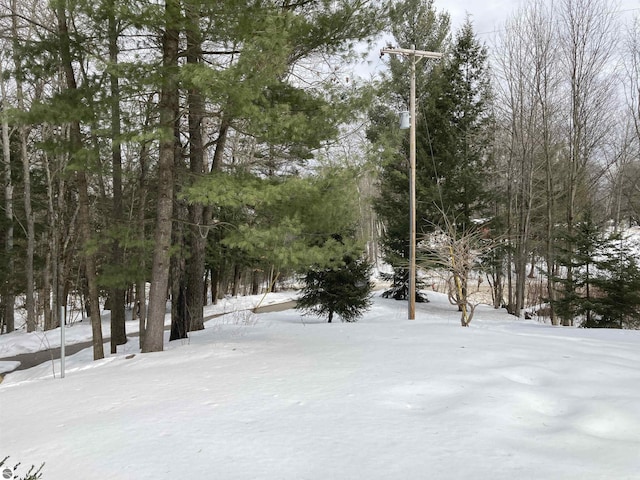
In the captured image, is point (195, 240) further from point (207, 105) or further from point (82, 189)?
point (207, 105)

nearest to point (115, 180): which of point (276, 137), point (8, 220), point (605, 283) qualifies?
point (276, 137)

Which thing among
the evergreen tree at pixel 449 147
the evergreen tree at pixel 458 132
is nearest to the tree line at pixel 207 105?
the evergreen tree at pixel 449 147

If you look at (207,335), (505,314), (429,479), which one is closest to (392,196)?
(505,314)

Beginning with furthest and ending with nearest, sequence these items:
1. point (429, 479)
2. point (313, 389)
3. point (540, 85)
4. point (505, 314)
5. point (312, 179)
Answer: point (505, 314) < point (540, 85) < point (312, 179) < point (313, 389) < point (429, 479)

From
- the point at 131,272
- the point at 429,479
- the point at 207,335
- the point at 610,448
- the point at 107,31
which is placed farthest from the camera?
the point at 207,335

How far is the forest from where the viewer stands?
223 inches

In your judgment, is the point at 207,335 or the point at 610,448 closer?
the point at 610,448

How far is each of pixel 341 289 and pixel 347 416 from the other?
9.62 meters

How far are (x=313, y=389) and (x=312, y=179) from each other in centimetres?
320

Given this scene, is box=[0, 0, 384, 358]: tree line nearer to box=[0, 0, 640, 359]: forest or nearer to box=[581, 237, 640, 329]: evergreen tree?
box=[0, 0, 640, 359]: forest

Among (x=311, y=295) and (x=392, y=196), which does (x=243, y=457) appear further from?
(x=392, y=196)

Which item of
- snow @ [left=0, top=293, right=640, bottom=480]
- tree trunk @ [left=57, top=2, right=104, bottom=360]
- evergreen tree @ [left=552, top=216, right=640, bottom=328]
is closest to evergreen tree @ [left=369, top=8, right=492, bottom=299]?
evergreen tree @ [left=552, top=216, right=640, bottom=328]

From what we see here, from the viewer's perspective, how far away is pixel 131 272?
7.48 metres

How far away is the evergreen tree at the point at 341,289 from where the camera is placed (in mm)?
12719
